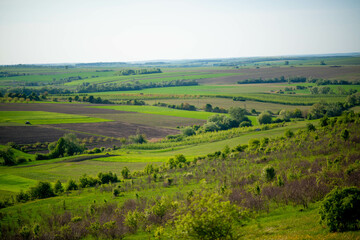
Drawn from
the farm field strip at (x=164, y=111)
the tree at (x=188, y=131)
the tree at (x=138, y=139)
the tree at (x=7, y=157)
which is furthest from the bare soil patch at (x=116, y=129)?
the tree at (x=7, y=157)

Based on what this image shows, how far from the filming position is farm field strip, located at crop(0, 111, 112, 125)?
9196 cm

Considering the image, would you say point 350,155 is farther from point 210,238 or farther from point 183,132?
point 183,132

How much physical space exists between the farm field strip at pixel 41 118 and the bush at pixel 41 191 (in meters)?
60.2

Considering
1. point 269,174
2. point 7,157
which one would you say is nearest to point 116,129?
point 7,157

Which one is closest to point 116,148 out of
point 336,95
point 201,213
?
point 201,213

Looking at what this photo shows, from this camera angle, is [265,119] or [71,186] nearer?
[71,186]

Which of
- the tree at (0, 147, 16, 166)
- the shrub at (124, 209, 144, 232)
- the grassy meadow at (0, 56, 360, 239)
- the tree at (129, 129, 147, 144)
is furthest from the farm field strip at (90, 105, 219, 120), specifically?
the shrub at (124, 209, 144, 232)

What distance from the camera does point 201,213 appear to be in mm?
15203

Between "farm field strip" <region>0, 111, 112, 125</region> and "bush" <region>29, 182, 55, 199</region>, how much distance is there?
60185 mm

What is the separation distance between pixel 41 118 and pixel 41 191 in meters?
67.2

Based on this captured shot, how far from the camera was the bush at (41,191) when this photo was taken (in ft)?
120

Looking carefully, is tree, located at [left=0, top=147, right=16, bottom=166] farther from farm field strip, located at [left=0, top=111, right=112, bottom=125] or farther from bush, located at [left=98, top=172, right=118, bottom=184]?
farm field strip, located at [left=0, top=111, right=112, bottom=125]

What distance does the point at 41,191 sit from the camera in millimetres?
37000

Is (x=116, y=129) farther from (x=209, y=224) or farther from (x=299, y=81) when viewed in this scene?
(x=299, y=81)
